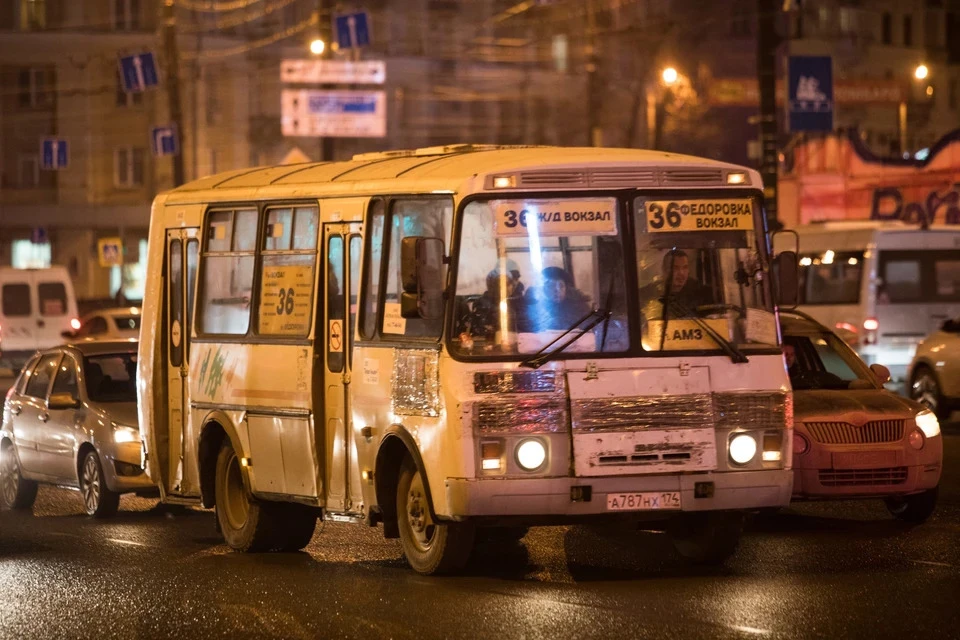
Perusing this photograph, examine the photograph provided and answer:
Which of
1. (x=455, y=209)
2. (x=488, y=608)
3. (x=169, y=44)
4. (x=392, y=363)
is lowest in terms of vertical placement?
(x=488, y=608)

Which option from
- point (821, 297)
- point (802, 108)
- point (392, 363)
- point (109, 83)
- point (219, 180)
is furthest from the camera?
point (109, 83)

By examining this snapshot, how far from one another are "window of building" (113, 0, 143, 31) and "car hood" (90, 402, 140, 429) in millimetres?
49857

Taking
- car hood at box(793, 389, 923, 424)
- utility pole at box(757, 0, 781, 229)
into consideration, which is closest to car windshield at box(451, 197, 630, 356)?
car hood at box(793, 389, 923, 424)

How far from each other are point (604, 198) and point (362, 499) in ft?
7.58

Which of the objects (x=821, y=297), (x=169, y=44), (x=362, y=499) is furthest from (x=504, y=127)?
(x=362, y=499)

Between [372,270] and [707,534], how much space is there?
8.01 ft

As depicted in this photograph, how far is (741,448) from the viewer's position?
10.4 m

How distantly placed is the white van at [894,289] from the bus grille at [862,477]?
1593cm

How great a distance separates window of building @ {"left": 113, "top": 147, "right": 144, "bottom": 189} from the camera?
65125 millimetres

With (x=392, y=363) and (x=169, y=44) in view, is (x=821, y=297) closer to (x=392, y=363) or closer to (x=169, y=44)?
(x=169, y=44)

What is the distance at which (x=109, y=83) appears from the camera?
211 ft

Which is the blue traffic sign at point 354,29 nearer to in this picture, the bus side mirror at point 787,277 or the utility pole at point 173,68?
the utility pole at point 173,68

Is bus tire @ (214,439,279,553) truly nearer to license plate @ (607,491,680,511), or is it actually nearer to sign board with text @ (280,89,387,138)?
license plate @ (607,491,680,511)

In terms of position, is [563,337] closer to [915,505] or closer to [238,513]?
[238,513]
